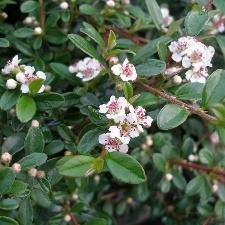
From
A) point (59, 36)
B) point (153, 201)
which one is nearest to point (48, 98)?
point (59, 36)

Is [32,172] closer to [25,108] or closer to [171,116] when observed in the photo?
[25,108]

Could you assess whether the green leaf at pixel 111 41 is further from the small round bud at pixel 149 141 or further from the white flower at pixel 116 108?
the small round bud at pixel 149 141

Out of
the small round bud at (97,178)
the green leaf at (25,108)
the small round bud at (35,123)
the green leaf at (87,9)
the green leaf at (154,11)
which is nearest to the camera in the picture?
the green leaf at (25,108)

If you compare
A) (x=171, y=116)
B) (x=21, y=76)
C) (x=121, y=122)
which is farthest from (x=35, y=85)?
(x=171, y=116)

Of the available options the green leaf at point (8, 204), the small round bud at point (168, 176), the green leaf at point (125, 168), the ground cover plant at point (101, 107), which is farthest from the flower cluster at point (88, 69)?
the small round bud at point (168, 176)

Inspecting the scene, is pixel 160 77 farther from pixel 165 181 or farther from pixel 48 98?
pixel 165 181

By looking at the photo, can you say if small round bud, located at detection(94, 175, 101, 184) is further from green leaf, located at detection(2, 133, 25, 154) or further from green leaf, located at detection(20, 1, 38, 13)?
green leaf, located at detection(20, 1, 38, 13)
